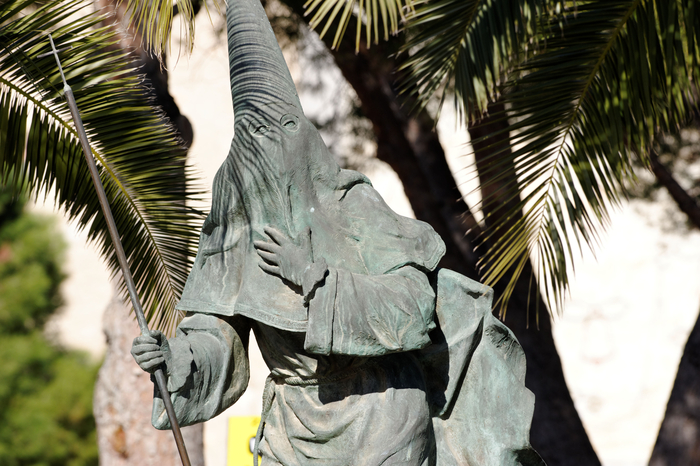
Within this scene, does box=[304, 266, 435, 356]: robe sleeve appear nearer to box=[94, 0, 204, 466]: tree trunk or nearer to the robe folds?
the robe folds

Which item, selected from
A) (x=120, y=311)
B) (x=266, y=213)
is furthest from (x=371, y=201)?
(x=120, y=311)

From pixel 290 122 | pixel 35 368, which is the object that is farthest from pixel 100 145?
pixel 35 368

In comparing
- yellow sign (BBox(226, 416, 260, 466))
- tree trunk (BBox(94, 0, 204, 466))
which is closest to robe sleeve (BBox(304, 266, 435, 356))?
yellow sign (BBox(226, 416, 260, 466))

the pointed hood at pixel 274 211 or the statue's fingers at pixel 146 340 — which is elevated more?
the pointed hood at pixel 274 211

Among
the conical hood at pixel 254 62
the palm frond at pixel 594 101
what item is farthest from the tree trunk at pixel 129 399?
the conical hood at pixel 254 62

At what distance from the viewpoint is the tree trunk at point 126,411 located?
238 inches

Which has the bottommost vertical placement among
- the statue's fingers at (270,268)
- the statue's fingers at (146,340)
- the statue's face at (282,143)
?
the statue's fingers at (146,340)

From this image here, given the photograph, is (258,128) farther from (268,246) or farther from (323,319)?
(323,319)

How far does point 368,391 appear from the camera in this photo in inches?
95.4

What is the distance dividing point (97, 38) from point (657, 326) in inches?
412

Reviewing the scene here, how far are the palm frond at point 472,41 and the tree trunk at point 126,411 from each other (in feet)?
10.5

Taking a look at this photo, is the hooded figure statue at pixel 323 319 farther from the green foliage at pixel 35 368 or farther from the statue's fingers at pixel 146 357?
the green foliage at pixel 35 368

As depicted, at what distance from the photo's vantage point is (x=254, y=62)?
100 inches

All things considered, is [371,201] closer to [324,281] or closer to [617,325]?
[324,281]
